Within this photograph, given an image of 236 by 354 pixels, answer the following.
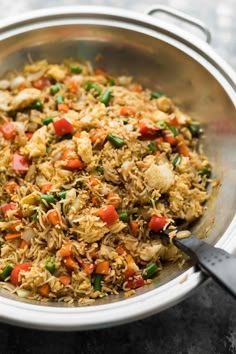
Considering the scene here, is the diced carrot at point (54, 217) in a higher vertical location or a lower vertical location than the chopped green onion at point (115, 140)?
lower

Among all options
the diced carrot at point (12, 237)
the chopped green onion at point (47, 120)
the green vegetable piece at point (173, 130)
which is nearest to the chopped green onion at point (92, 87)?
the chopped green onion at point (47, 120)

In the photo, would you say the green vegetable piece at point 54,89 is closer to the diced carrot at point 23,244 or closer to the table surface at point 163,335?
the diced carrot at point 23,244

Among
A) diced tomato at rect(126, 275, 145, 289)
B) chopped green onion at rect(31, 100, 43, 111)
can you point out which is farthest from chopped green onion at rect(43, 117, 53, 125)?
diced tomato at rect(126, 275, 145, 289)

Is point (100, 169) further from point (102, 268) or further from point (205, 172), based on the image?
point (205, 172)

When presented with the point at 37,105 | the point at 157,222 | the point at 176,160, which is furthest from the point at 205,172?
the point at 37,105

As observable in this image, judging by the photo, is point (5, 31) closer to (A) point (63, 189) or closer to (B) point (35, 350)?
(A) point (63, 189)

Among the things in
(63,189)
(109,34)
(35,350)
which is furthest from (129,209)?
(109,34)

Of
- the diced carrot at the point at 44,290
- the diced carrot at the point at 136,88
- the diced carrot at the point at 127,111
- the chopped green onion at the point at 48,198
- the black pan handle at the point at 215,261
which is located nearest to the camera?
the black pan handle at the point at 215,261
